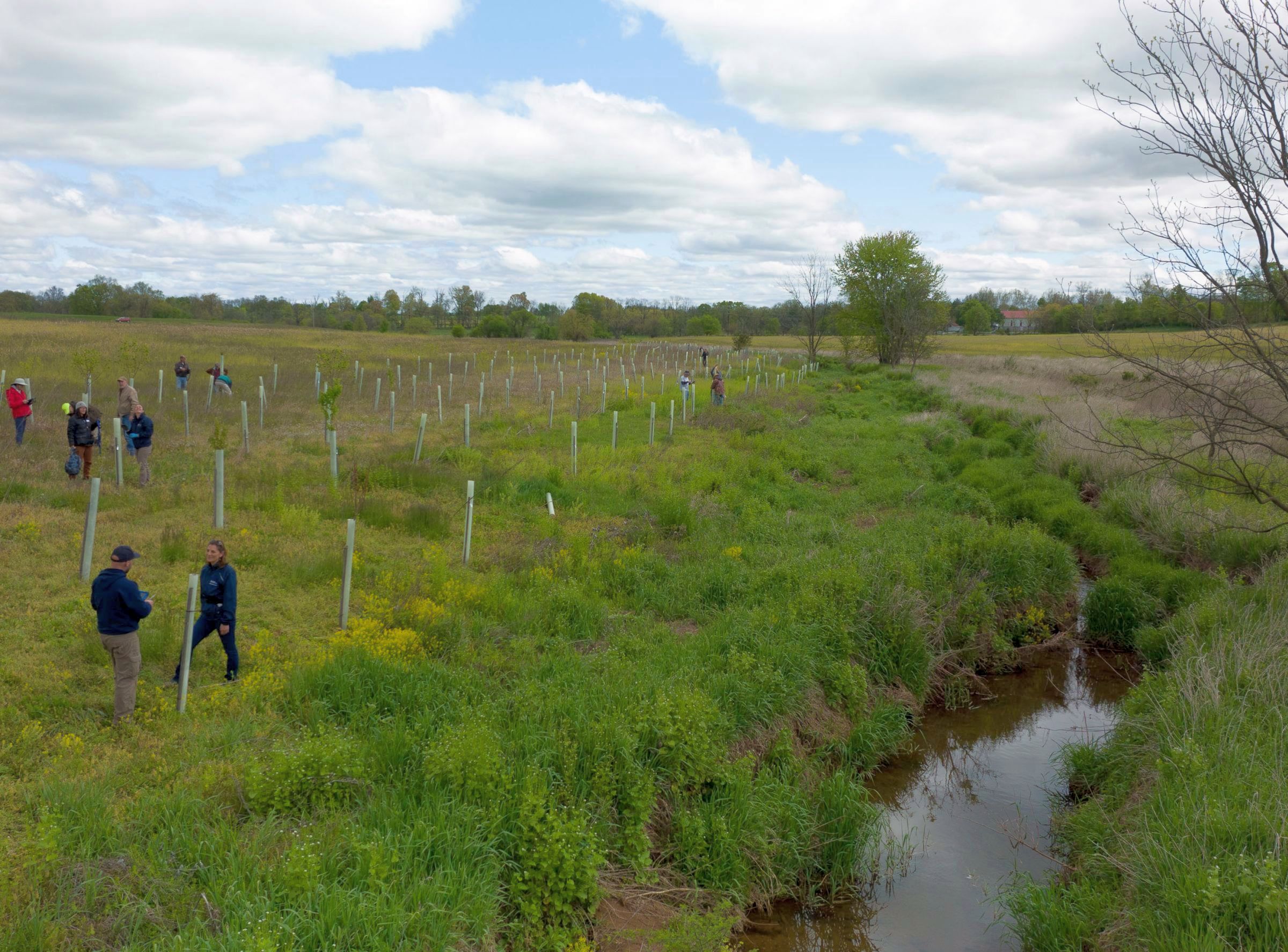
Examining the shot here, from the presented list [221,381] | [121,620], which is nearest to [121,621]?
[121,620]

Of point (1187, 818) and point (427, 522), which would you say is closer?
point (1187, 818)

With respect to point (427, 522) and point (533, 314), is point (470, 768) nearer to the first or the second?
point (427, 522)

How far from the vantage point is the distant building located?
96.7 meters

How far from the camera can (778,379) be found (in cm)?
3819

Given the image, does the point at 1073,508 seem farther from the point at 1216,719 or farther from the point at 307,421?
the point at 307,421

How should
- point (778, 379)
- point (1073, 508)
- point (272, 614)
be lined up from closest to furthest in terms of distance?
point (272, 614) < point (1073, 508) < point (778, 379)

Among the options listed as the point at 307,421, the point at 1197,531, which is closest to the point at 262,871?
the point at 1197,531

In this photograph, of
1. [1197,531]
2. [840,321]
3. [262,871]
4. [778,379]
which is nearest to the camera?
[262,871]

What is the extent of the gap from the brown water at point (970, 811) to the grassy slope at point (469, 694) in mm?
359

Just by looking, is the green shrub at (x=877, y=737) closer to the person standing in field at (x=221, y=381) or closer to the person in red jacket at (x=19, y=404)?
the person in red jacket at (x=19, y=404)

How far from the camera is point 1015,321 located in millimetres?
99250

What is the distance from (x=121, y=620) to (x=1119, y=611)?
476 inches

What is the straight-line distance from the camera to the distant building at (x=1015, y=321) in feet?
317

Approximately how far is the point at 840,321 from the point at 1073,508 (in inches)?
1639
